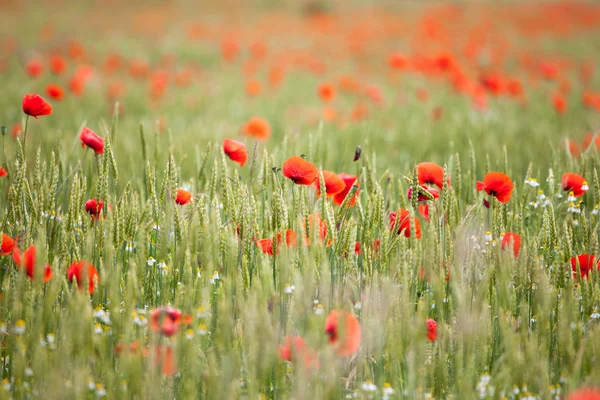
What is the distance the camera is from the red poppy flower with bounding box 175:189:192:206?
1.77 meters

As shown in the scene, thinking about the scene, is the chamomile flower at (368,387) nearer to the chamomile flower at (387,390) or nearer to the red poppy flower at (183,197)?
the chamomile flower at (387,390)

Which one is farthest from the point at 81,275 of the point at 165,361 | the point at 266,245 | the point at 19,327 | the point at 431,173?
the point at 431,173

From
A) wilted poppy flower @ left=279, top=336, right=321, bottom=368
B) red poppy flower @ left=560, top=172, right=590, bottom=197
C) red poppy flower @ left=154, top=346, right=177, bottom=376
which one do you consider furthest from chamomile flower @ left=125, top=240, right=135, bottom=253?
red poppy flower @ left=560, top=172, right=590, bottom=197

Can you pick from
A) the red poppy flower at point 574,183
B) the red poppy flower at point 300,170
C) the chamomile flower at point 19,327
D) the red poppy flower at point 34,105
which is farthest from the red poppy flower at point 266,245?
the red poppy flower at point 574,183

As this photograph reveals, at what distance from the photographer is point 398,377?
1.34 m

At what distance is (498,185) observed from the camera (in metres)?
1.65

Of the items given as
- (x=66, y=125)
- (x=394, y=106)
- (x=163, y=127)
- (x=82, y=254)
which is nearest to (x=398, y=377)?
(x=82, y=254)

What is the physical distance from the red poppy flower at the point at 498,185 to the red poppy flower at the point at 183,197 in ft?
2.83

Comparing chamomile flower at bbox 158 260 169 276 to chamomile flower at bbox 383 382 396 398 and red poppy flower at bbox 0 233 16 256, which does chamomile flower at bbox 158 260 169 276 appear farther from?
chamomile flower at bbox 383 382 396 398

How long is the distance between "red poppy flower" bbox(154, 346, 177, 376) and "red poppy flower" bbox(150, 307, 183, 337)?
0.12ft

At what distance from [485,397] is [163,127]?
9.91ft

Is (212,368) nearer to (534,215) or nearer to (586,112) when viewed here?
(534,215)

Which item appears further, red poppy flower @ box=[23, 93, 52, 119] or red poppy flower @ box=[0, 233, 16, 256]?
red poppy flower @ box=[23, 93, 52, 119]

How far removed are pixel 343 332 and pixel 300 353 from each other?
0.30 feet
